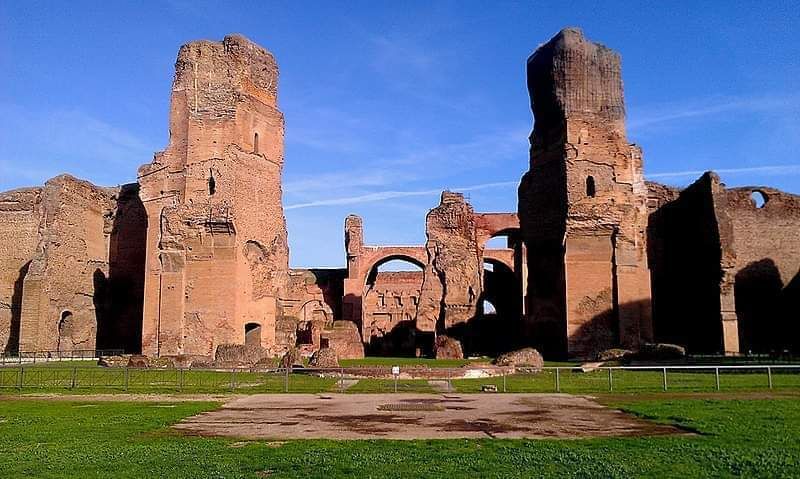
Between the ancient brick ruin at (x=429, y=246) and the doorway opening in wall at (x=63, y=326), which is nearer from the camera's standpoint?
the ancient brick ruin at (x=429, y=246)

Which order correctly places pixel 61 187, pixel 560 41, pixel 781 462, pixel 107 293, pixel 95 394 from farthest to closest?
pixel 107 293 < pixel 61 187 < pixel 560 41 < pixel 95 394 < pixel 781 462

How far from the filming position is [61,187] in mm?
31172

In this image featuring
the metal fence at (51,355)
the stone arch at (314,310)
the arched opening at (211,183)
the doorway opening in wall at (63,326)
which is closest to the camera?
the metal fence at (51,355)

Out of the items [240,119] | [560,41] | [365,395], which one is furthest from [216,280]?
[560,41]

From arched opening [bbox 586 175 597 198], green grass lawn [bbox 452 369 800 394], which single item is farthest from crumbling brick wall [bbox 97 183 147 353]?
green grass lawn [bbox 452 369 800 394]

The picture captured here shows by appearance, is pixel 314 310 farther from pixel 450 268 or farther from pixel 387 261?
pixel 450 268

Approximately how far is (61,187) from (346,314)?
17746 millimetres

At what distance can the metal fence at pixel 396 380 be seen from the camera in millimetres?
14969

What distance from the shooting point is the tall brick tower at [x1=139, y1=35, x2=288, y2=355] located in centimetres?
2686

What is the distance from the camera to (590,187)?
2741 cm

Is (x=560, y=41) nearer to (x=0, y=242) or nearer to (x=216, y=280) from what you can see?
(x=216, y=280)

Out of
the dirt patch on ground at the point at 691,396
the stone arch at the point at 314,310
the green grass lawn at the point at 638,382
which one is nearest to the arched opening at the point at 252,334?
the green grass lawn at the point at 638,382

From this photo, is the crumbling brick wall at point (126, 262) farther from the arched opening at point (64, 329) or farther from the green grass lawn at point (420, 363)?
the green grass lawn at point (420, 363)

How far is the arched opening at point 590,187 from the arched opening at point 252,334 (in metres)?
13.4
